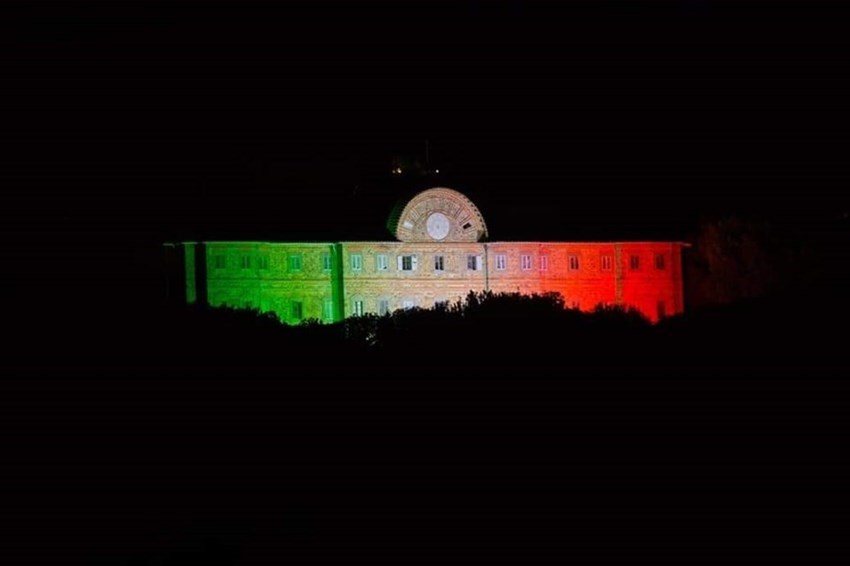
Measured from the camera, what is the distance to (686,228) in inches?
2355

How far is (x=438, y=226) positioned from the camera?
54.6 metres

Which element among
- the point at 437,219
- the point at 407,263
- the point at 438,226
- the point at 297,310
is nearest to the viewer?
the point at 297,310

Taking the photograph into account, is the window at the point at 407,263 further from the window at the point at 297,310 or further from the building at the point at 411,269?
the window at the point at 297,310

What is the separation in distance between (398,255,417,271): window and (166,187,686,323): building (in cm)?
4

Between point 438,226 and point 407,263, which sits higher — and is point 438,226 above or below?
above

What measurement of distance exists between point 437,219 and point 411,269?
2190mm

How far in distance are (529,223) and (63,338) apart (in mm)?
22580

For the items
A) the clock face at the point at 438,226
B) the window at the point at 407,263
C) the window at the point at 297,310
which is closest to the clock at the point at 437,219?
the clock face at the point at 438,226

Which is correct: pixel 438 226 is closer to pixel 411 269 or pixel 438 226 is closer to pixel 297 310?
pixel 411 269

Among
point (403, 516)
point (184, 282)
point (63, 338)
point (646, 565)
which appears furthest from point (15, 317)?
point (646, 565)

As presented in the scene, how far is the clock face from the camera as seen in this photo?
54375mm

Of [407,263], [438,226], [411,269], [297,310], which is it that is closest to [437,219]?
[438,226]

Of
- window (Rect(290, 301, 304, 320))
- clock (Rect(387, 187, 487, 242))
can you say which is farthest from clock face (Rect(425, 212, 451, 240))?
window (Rect(290, 301, 304, 320))

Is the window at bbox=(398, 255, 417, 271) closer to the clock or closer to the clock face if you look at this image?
the clock
